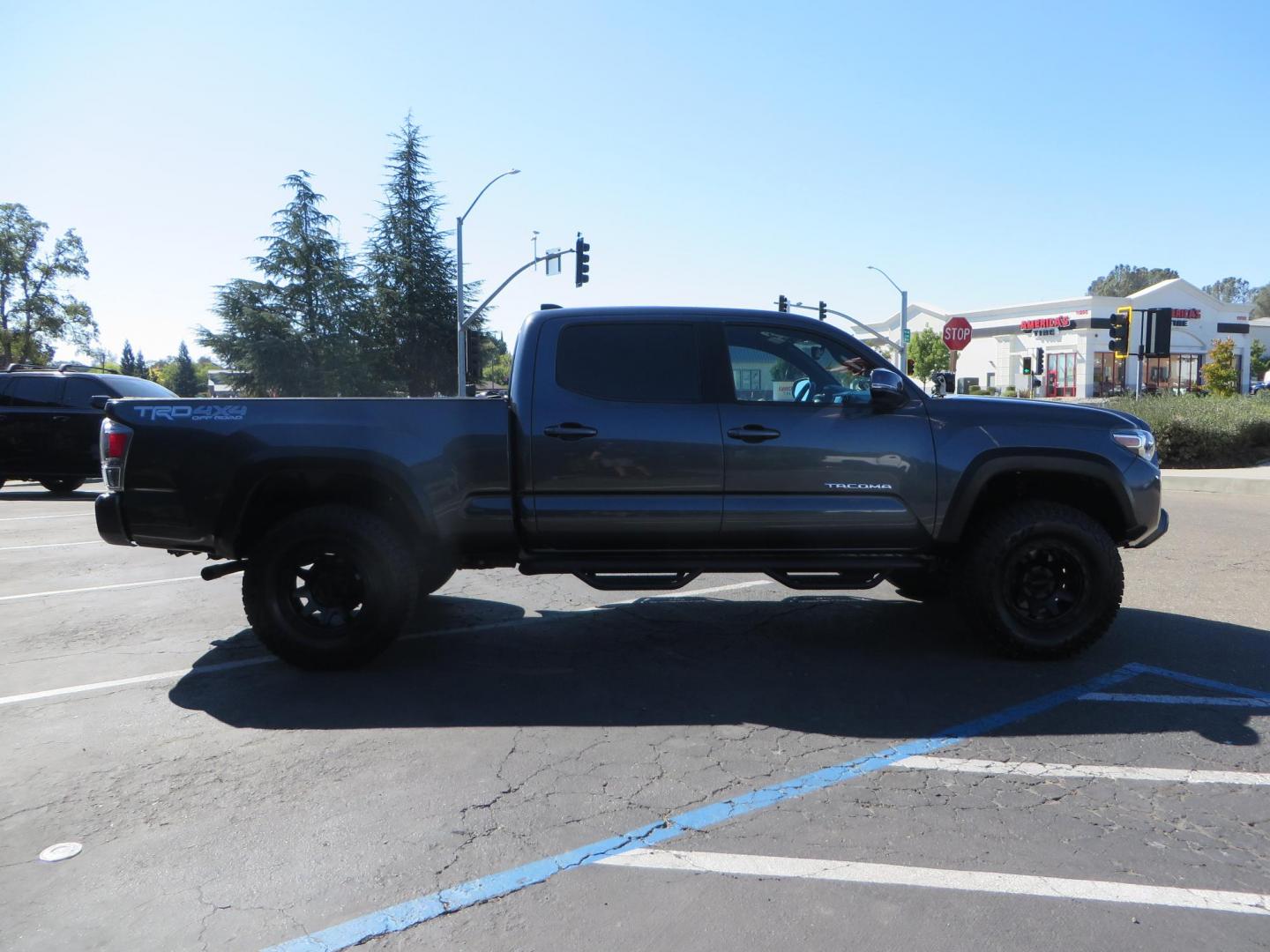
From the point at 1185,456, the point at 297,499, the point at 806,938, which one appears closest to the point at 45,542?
the point at 297,499

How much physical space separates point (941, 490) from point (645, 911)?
323 cm

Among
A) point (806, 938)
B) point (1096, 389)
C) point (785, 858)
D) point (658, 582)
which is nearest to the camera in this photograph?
point (806, 938)

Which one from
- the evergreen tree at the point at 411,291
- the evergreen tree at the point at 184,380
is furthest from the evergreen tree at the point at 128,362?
the evergreen tree at the point at 411,291

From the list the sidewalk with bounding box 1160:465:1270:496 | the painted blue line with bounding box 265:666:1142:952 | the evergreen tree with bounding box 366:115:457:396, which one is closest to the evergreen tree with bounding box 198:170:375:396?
the evergreen tree with bounding box 366:115:457:396

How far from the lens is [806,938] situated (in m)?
2.63

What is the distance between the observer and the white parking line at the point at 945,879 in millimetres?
2812

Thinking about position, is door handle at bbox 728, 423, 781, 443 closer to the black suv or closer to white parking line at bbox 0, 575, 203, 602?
white parking line at bbox 0, 575, 203, 602

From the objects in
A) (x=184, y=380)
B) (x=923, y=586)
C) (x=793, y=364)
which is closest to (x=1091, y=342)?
(x=923, y=586)

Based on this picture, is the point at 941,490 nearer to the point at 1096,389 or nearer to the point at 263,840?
the point at 263,840

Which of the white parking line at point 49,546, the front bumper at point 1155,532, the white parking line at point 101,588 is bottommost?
the white parking line at point 49,546

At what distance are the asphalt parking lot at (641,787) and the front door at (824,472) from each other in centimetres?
77

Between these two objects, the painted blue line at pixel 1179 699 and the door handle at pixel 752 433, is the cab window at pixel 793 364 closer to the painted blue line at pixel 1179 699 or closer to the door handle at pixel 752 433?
the door handle at pixel 752 433

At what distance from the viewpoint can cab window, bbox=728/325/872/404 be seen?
5.34 meters

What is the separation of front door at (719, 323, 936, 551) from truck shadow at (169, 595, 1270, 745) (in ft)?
2.50
